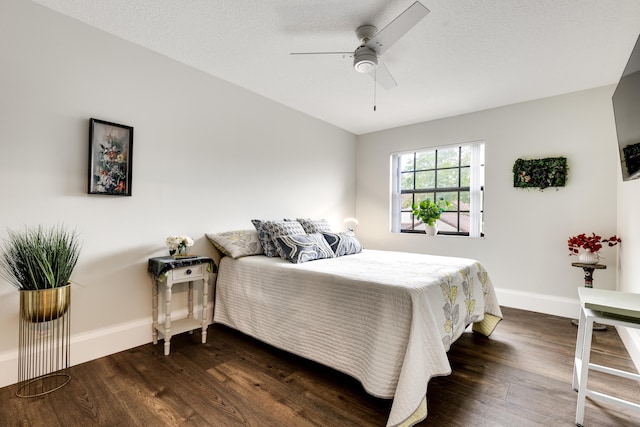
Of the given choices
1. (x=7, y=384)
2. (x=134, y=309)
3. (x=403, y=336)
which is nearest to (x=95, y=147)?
(x=134, y=309)

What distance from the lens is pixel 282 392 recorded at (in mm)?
1803

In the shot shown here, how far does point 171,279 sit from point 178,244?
307 mm

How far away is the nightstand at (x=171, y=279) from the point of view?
227 centimetres

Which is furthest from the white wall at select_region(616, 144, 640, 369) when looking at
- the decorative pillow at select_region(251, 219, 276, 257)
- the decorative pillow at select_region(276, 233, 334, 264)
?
the decorative pillow at select_region(251, 219, 276, 257)

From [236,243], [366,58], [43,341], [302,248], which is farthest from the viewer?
[236,243]

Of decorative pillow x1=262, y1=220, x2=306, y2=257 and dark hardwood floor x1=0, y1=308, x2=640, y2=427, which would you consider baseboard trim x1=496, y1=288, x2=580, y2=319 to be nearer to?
dark hardwood floor x1=0, y1=308, x2=640, y2=427

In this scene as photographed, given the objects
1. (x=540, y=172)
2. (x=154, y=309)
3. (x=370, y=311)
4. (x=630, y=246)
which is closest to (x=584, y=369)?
(x=370, y=311)

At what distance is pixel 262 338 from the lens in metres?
2.36

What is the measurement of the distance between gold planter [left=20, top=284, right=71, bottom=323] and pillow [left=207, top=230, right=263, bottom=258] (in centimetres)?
120

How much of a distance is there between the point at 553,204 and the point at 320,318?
3083 mm

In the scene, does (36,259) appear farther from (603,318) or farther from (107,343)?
(603,318)

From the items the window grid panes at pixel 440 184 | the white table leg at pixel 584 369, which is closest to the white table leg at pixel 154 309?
the white table leg at pixel 584 369

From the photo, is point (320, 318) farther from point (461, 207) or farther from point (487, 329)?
point (461, 207)

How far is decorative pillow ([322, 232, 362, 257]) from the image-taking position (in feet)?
9.85
